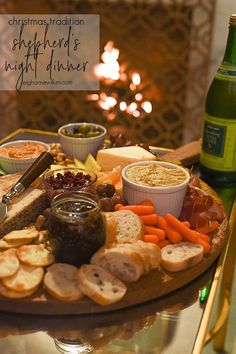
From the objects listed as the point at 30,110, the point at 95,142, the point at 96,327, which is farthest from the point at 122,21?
the point at 96,327

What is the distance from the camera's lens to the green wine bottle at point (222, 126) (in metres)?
1.56

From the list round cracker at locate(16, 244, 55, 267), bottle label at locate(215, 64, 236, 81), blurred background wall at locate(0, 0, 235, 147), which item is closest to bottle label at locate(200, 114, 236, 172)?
bottle label at locate(215, 64, 236, 81)

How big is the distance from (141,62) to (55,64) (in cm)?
192

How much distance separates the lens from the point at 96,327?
39.8 inches

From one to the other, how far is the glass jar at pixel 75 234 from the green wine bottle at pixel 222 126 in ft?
1.91

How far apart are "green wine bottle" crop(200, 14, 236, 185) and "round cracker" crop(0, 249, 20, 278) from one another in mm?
715

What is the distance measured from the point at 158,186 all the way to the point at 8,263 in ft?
1.33

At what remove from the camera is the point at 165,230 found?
1204mm

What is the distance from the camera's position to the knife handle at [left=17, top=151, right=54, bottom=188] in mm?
1352

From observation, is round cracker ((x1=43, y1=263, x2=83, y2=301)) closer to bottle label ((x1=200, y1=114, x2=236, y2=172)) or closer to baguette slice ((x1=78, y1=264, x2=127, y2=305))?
baguette slice ((x1=78, y1=264, x2=127, y2=305))

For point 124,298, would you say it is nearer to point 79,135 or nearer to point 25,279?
point 25,279

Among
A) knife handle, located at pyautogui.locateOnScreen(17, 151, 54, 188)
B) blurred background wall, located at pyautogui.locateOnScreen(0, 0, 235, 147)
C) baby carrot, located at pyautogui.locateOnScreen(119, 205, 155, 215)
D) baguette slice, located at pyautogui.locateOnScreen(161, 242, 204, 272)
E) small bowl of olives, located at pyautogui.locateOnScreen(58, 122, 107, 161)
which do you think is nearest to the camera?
baguette slice, located at pyautogui.locateOnScreen(161, 242, 204, 272)

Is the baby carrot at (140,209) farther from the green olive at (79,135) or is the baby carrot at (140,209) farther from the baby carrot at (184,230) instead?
the green olive at (79,135)

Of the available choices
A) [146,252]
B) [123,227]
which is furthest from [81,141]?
[146,252]
